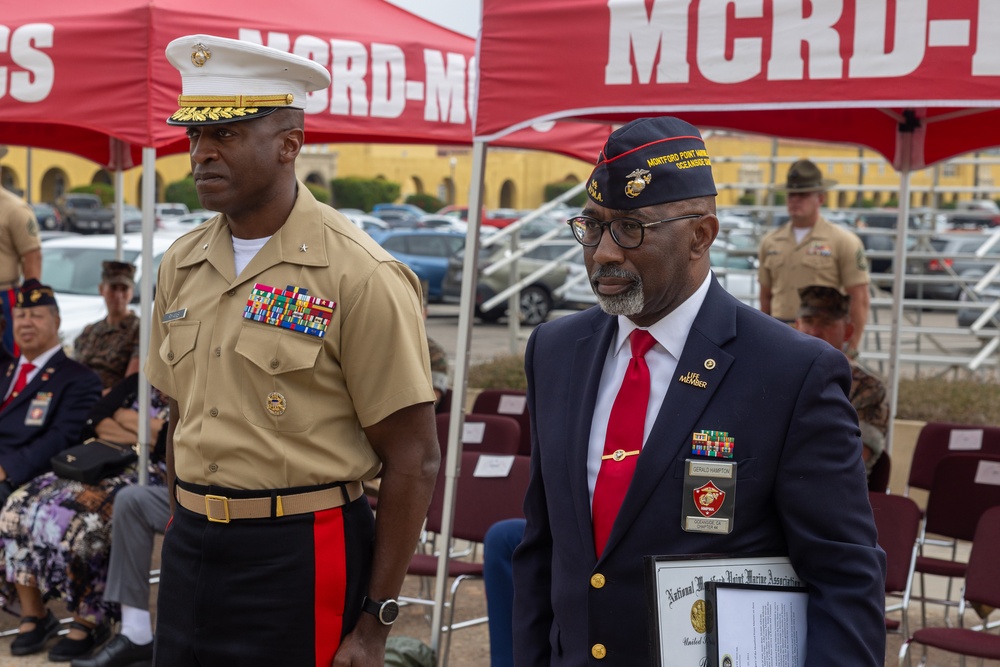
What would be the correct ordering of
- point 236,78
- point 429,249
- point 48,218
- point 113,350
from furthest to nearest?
point 48,218 → point 429,249 → point 113,350 → point 236,78

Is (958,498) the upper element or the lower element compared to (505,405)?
lower

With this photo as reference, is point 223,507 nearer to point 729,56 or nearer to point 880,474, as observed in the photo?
point 729,56

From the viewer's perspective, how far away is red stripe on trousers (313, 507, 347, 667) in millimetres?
2568

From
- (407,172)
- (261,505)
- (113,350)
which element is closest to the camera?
(261,505)

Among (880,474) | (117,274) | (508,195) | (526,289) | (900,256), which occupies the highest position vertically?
(508,195)

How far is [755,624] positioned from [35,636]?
14.2 feet

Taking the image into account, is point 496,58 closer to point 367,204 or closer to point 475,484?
point 475,484

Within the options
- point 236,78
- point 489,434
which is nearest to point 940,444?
point 489,434

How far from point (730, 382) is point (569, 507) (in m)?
0.35

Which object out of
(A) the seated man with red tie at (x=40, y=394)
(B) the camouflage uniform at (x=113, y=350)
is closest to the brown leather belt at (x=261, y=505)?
(A) the seated man with red tie at (x=40, y=394)

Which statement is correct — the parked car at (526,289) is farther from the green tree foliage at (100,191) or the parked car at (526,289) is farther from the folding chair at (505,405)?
the green tree foliage at (100,191)

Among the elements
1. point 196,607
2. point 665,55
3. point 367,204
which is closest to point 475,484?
point 665,55

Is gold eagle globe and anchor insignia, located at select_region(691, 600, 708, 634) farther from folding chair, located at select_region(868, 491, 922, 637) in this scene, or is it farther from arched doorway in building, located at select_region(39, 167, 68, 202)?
arched doorway in building, located at select_region(39, 167, 68, 202)

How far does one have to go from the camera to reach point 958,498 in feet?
17.1
